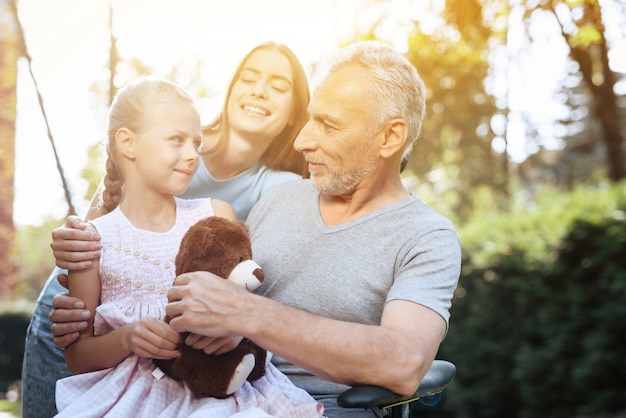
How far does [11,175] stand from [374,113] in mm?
15465

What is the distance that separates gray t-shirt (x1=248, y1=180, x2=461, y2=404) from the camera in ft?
7.85

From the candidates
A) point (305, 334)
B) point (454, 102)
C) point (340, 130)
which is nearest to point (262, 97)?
point (340, 130)

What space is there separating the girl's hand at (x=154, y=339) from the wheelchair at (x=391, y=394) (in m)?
0.47

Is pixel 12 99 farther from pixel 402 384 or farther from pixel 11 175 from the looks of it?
pixel 402 384

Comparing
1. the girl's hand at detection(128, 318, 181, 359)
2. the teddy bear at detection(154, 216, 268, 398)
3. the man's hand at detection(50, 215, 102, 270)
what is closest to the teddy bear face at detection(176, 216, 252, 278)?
the teddy bear at detection(154, 216, 268, 398)

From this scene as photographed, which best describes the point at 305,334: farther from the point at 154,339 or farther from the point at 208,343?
the point at 154,339

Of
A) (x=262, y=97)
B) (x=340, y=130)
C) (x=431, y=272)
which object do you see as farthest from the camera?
(x=262, y=97)

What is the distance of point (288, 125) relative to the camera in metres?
3.04

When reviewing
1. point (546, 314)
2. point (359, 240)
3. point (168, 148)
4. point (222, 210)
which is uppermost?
point (168, 148)

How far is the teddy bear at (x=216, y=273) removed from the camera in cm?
196

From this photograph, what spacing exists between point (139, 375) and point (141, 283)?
26 centimetres

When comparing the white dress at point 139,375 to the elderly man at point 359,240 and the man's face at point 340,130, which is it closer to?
the elderly man at point 359,240

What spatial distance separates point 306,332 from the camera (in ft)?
6.63

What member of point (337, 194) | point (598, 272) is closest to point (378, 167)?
point (337, 194)
